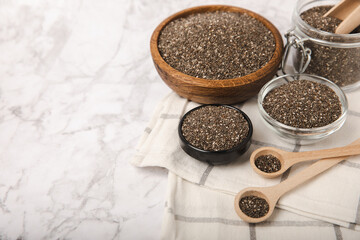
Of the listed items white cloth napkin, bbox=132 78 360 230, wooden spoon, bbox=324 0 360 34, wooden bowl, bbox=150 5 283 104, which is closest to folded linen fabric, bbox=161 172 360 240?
white cloth napkin, bbox=132 78 360 230

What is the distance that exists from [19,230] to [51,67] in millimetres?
845

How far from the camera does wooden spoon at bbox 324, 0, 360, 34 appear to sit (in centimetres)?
135

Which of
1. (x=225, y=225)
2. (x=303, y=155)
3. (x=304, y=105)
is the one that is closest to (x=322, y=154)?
(x=303, y=155)

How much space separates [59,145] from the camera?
4.60 feet

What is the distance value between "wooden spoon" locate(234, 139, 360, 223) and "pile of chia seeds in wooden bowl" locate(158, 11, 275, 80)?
0.41m

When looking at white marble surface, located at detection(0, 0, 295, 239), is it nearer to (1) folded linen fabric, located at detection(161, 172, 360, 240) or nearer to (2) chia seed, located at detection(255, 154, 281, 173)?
(1) folded linen fabric, located at detection(161, 172, 360, 240)

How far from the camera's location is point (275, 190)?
1133 mm

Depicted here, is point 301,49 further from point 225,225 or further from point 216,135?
point 225,225

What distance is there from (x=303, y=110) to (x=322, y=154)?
15cm

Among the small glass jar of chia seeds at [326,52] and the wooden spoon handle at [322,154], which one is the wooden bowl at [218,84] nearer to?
the small glass jar of chia seeds at [326,52]

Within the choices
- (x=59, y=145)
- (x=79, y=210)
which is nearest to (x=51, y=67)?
(x=59, y=145)

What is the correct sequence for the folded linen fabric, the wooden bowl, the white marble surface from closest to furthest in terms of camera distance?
1. the folded linen fabric
2. the white marble surface
3. the wooden bowl

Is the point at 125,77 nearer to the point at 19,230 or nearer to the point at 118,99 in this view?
the point at 118,99

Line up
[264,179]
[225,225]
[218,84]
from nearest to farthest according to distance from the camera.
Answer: [225,225] < [264,179] < [218,84]
